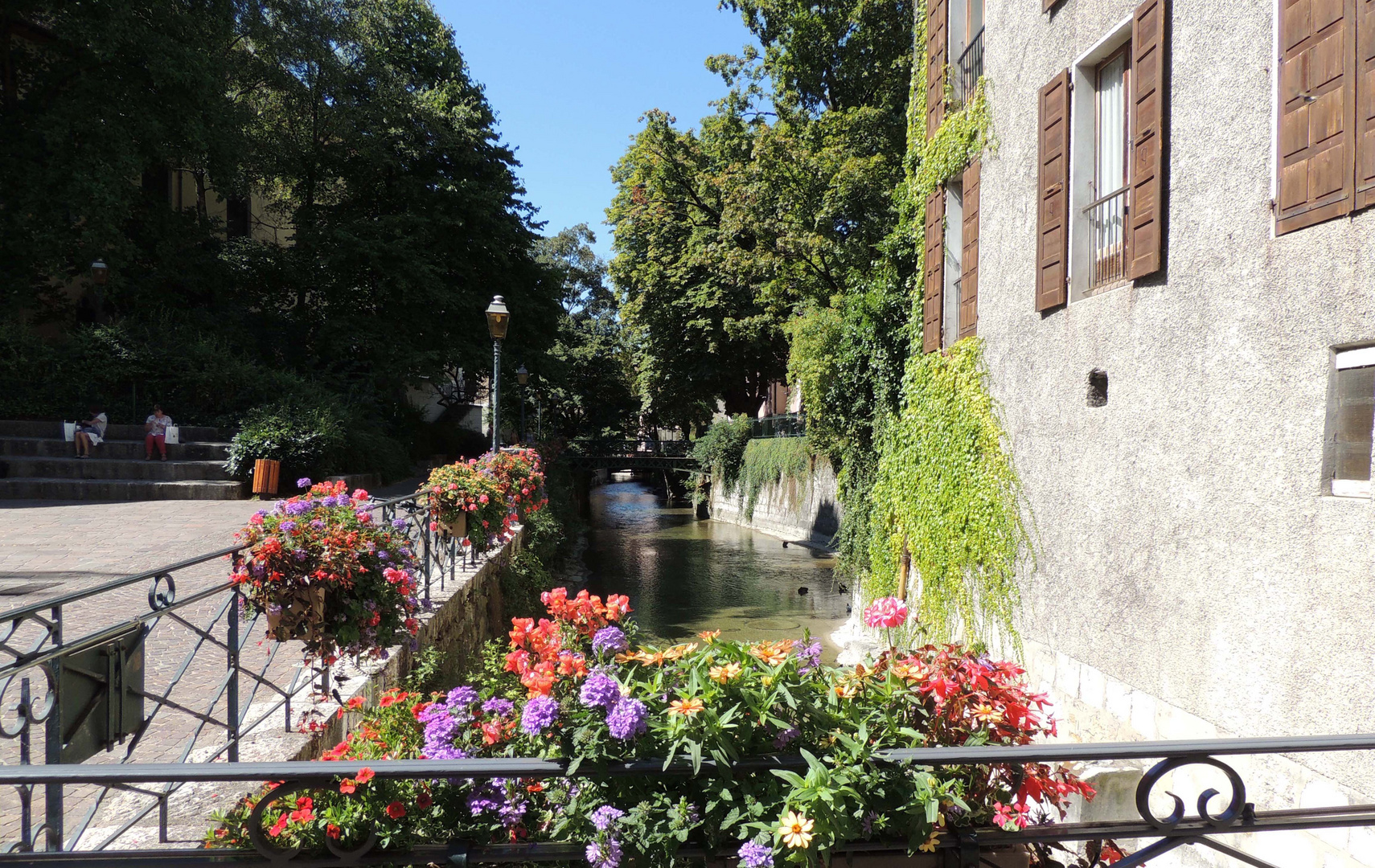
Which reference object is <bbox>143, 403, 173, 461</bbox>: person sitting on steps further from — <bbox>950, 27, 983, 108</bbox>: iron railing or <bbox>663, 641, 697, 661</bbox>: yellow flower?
<bbox>663, 641, 697, 661</bbox>: yellow flower

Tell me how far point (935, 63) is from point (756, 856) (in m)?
9.63

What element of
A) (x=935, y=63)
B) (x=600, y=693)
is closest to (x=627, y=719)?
(x=600, y=693)

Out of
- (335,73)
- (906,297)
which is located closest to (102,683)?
(906,297)

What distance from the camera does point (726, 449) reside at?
3316 cm

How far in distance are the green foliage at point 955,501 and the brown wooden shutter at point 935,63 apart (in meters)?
2.70

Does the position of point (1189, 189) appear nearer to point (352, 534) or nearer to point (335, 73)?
point (352, 534)

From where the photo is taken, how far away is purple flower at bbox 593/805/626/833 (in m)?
1.92

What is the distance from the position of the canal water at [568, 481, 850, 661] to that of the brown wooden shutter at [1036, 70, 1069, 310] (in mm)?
7095

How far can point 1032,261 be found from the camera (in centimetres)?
711

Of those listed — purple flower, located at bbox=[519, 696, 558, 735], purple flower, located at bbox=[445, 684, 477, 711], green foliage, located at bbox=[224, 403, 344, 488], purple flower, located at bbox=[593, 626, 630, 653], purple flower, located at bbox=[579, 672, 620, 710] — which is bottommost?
purple flower, located at bbox=[445, 684, 477, 711]

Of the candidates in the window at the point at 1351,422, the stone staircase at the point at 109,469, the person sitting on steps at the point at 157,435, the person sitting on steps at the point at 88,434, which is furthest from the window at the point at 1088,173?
the person sitting on steps at the point at 88,434

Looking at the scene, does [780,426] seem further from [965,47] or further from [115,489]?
[965,47]

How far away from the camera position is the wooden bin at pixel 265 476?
47.4 feet

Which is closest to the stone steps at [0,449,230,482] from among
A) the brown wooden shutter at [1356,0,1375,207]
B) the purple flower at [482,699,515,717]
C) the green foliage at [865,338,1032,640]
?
the green foliage at [865,338,1032,640]
